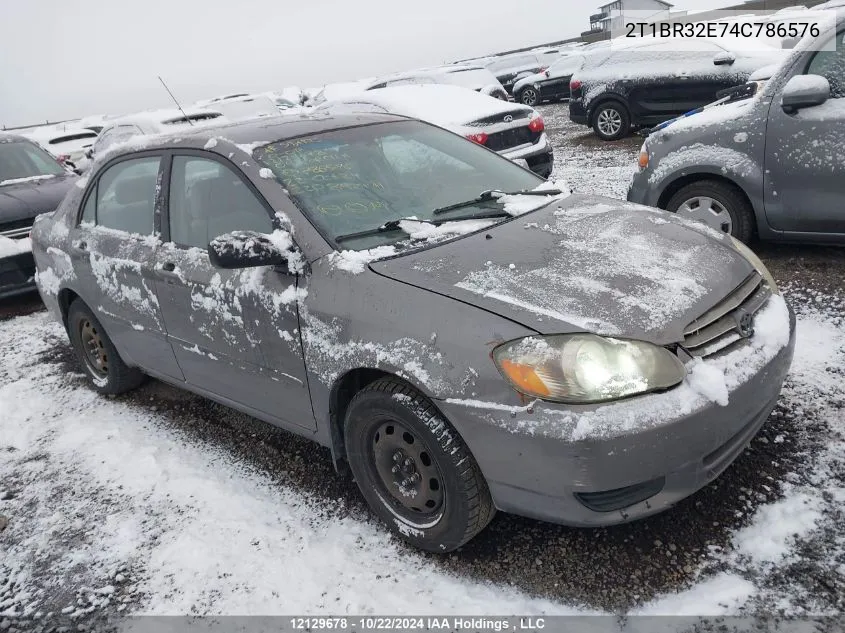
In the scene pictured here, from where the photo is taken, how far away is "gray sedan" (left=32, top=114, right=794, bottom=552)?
82.2 inches

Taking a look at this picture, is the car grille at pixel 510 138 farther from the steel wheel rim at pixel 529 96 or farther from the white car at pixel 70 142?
the steel wheel rim at pixel 529 96

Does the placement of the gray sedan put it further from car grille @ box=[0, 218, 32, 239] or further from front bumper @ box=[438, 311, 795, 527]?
car grille @ box=[0, 218, 32, 239]

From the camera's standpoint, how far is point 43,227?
14.5ft

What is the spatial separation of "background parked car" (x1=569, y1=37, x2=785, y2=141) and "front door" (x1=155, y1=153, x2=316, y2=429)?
9.05 m

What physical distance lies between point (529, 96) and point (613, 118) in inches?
395

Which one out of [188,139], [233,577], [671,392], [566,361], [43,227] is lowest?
[233,577]

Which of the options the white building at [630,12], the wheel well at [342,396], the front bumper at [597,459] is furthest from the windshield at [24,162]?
A: the white building at [630,12]

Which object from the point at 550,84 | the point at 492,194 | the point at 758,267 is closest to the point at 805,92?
the point at 758,267

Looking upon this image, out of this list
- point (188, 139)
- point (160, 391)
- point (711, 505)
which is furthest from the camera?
point (160, 391)

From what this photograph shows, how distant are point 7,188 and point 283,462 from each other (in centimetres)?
592

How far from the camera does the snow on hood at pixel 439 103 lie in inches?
291

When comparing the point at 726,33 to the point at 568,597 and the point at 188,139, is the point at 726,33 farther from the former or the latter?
the point at 568,597

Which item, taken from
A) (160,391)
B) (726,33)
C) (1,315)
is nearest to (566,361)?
(160,391)

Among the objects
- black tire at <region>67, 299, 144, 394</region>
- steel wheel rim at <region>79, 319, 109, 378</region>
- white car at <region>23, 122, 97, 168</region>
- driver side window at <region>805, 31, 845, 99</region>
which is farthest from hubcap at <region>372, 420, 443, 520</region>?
white car at <region>23, 122, 97, 168</region>
